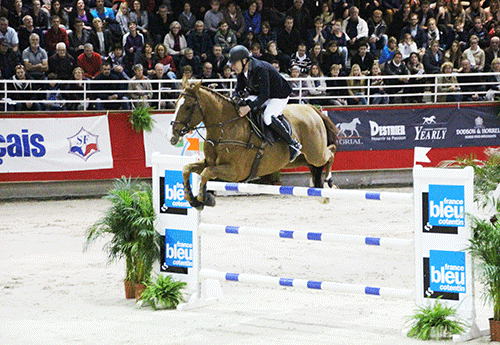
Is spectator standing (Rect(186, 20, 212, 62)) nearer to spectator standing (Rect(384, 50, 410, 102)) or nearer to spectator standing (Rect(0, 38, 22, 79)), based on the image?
spectator standing (Rect(0, 38, 22, 79))

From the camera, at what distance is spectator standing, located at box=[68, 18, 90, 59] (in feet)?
56.0

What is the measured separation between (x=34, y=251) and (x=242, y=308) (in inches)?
174

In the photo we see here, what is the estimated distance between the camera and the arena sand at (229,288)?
769 cm

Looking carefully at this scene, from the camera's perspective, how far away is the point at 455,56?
1984cm

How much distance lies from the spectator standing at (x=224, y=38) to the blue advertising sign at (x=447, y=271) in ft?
37.9

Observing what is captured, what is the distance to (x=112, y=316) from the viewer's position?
8422 mm

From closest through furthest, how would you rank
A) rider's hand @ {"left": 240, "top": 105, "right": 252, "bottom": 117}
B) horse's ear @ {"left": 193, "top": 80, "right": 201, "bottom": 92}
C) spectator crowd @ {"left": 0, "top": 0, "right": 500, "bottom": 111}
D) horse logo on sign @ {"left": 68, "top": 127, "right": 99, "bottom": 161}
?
horse's ear @ {"left": 193, "top": 80, "right": 201, "bottom": 92} < rider's hand @ {"left": 240, "top": 105, "right": 252, "bottom": 117} < horse logo on sign @ {"left": 68, "top": 127, "right": 99, "bottom": 161} < spectator crowd @ {"left": 0, "top": 0, "right": 500, "bottom": 111}

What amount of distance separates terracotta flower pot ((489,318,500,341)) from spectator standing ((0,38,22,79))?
11.9m

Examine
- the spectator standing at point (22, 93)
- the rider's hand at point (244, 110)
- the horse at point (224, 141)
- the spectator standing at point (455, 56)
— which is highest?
the spectator standing at point (455, 56)

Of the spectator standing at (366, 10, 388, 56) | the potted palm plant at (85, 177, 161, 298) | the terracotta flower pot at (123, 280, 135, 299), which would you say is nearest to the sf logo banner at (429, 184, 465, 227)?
the potted palm plant at (85, 177, 161, 298)

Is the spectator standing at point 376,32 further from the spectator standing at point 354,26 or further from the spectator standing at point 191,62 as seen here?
the spectator standing at point 191,62

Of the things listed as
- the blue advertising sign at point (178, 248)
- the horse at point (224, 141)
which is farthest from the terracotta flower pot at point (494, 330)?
the blue advertising sign at point (178, 248)

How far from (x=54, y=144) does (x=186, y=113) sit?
8.47 metres

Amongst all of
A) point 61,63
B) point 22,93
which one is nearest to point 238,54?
point 61,63
